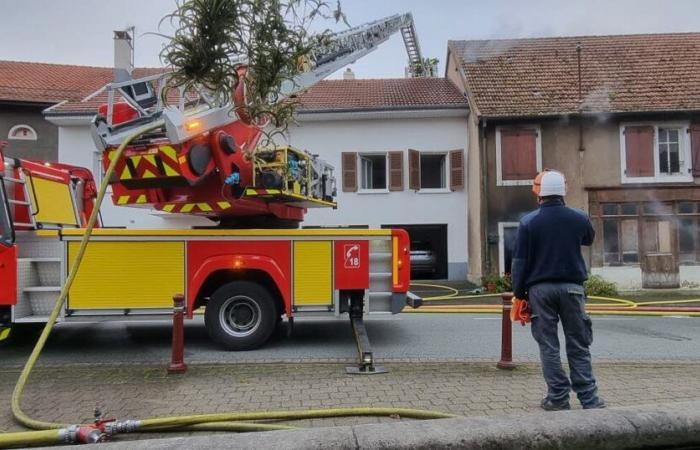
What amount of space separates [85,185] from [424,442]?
6.79m

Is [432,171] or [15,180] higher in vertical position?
[432,171]

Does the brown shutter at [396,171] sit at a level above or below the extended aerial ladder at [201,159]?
above

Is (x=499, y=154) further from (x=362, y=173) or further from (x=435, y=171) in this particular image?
(x=362, y=173)

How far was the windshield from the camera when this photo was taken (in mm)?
5871

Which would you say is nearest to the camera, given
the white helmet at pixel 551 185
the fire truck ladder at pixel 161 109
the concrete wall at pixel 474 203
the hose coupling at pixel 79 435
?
the hose coupling at pixel 79 435

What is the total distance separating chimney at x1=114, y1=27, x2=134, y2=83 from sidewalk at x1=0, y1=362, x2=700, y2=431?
129 inches

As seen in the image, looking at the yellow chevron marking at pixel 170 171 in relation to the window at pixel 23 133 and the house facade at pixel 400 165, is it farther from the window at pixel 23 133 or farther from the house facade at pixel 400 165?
the window at pixel 23 133

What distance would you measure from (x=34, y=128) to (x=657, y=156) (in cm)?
2058

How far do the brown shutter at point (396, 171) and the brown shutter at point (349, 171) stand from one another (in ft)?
3.78

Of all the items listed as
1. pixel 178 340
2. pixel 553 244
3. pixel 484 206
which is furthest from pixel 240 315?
pixel 484 206

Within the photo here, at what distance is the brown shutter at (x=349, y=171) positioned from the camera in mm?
17609

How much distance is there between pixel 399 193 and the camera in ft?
58.0

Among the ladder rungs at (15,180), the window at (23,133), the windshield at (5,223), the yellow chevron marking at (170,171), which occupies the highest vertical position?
the window at (23,133)

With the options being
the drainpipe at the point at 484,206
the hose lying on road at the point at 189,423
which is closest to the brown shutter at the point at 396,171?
the drainpipe at the point at 484,206
